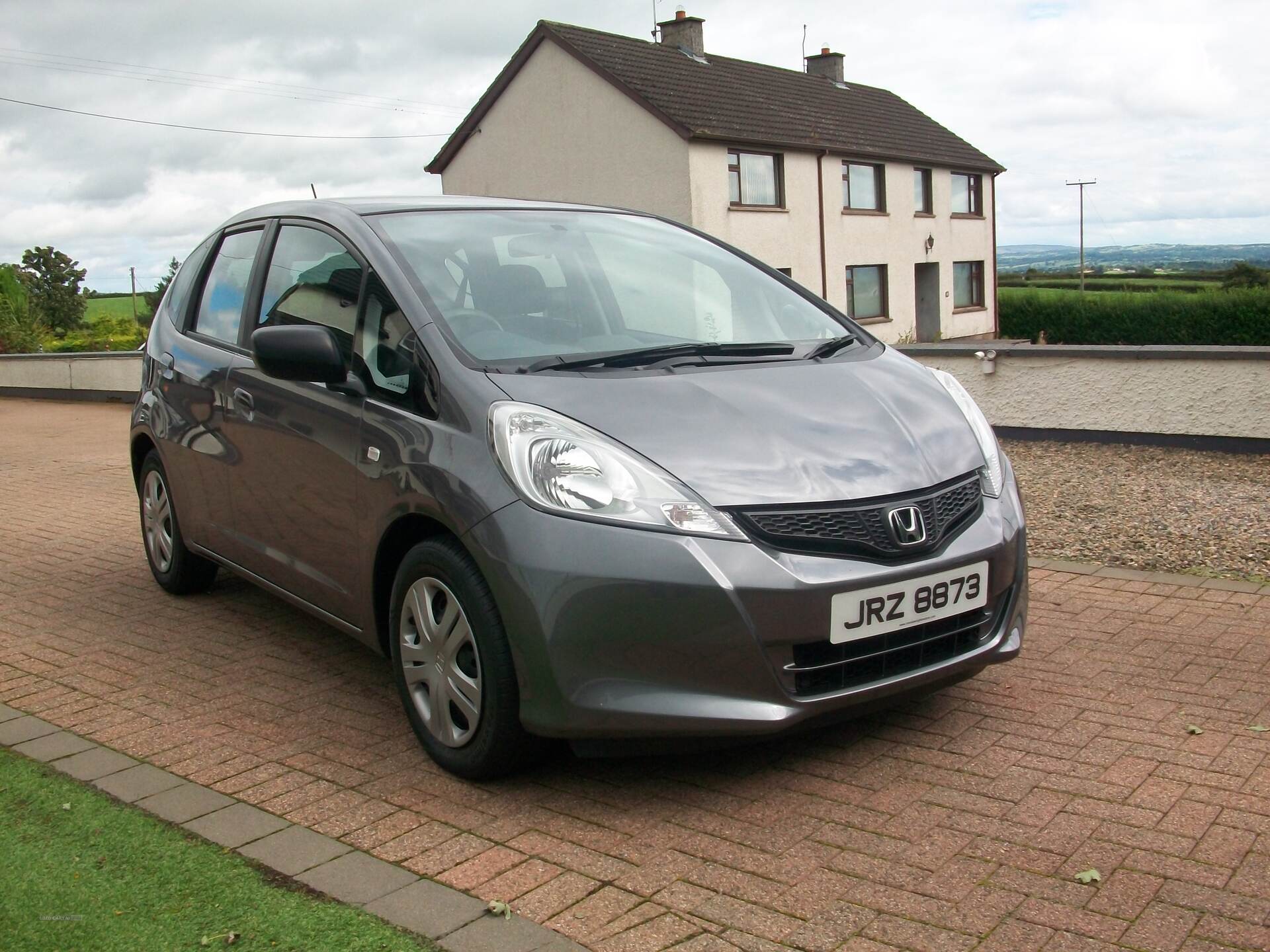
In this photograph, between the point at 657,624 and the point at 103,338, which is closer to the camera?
the point at 657,624

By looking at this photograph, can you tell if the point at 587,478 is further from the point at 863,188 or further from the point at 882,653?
the point at 863,188

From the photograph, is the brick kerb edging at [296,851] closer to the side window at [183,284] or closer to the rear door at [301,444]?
the rear door at [301,444]

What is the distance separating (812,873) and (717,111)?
31.1 meters

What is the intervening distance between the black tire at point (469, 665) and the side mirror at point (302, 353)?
0.67 metres

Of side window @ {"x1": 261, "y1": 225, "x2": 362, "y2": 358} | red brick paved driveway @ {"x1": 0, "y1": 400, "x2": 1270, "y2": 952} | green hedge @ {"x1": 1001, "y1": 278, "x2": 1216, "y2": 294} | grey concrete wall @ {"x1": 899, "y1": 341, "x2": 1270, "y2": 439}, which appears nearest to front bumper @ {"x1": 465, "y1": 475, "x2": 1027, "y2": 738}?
red brick paved driveway @ {"x1": 0, "y1": 400, "x2": 1270, "y2": 952}

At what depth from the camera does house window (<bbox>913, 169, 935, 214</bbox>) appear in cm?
4022

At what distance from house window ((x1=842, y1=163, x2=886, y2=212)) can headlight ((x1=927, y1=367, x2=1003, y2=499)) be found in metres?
33.3

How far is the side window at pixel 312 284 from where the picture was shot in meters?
4.19

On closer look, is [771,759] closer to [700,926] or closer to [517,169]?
[700,926]

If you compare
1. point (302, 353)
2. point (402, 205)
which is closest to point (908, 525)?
point (302, 353)

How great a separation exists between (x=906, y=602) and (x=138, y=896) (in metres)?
2.04

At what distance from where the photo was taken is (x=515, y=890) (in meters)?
2.95

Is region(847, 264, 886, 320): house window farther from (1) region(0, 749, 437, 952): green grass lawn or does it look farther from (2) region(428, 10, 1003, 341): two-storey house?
(1) region(0, 749, 437, 952): green grass lawn

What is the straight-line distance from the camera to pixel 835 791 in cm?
345
